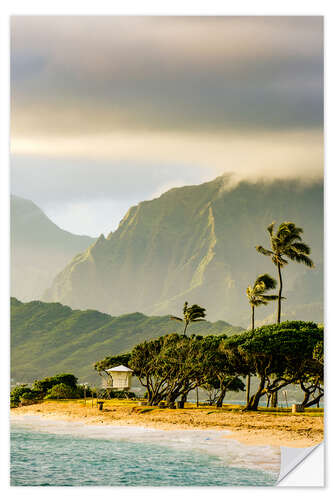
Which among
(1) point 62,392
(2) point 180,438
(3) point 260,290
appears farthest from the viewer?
(1) point 62,392

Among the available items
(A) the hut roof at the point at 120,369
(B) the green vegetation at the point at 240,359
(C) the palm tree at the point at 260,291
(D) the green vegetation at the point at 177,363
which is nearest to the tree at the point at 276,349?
(B) the green vegetation at the point at 240,359

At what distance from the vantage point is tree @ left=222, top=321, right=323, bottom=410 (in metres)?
16.9

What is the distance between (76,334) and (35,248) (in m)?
25.8

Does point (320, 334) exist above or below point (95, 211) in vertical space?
below

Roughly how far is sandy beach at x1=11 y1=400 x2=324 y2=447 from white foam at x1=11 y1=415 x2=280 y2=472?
27cm

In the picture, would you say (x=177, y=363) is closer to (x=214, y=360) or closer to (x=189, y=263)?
(x=214, y=360)

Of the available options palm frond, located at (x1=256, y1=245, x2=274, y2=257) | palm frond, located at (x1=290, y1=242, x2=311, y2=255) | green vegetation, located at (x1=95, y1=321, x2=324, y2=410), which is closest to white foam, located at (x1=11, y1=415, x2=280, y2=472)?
green vegetation, located at (x1=95, y1=321, x2=324, y2=410)

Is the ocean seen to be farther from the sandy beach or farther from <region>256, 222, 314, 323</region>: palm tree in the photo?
<region>256, 222, 314, 323</region>: palm tree

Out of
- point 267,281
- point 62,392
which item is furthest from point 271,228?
point 62,392

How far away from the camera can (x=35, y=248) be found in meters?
18.9

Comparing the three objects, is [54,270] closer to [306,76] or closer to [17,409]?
[17,409]
